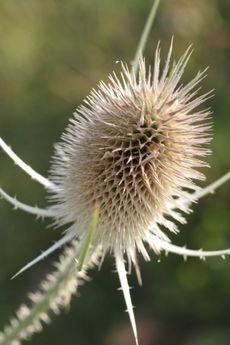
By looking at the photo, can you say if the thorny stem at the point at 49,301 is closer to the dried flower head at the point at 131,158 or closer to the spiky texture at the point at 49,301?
the spiky texture at the point at 49,301

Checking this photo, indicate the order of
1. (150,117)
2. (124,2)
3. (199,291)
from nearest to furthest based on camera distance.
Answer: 1. (150,117)
2. (199,291)
3. (124,2)

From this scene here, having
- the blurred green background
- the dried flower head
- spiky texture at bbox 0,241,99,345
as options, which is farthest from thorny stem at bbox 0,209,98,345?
the blurred green background

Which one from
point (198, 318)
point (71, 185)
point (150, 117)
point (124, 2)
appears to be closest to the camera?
point (150, 117)

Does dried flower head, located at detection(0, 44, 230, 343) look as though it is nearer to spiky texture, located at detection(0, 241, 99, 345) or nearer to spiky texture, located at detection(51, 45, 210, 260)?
spiky texture, located at detection(51, 45, 210, 260)

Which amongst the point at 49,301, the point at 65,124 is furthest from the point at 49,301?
the point at 65,124

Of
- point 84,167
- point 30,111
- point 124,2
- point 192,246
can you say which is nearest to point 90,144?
point 84,167

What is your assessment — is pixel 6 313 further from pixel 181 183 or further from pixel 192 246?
pixel 181 183

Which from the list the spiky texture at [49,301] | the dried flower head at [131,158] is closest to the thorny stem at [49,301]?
the spiky texture at [49,301]
